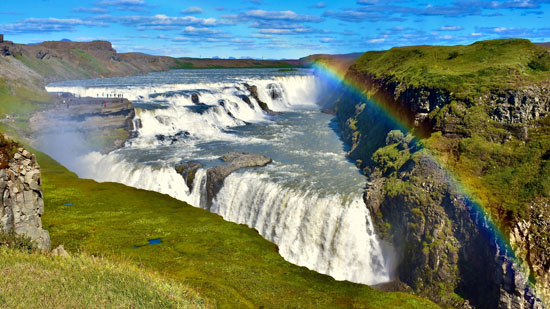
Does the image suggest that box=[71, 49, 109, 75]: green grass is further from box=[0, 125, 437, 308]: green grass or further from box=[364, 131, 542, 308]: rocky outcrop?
box=[364, 131, 542, 308]: rocky outcrop

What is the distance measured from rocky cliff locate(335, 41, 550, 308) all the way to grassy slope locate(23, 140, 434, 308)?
4.90 m

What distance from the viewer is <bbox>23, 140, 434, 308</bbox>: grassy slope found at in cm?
2012

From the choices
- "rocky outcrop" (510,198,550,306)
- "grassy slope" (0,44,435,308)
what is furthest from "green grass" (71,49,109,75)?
"rocky outcrop" (510,198,550,306)

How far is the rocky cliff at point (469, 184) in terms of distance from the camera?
2245cm

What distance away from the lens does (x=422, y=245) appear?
87.0ft

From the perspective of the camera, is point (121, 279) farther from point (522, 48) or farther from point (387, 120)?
point (522, 48)

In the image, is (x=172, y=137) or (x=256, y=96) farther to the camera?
(x=256, y=96)

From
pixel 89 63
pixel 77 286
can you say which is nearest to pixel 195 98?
pixel 77 286

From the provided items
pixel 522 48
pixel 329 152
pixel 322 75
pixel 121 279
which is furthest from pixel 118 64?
pixel 121 279

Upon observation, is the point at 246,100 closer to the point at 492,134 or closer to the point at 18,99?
the point at 18,99

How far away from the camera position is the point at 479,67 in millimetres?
38500

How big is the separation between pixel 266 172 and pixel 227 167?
3.83m

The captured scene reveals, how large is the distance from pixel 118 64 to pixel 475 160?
17532 centimetres

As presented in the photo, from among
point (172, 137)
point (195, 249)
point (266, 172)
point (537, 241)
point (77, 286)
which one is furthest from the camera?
point (172, 137)
